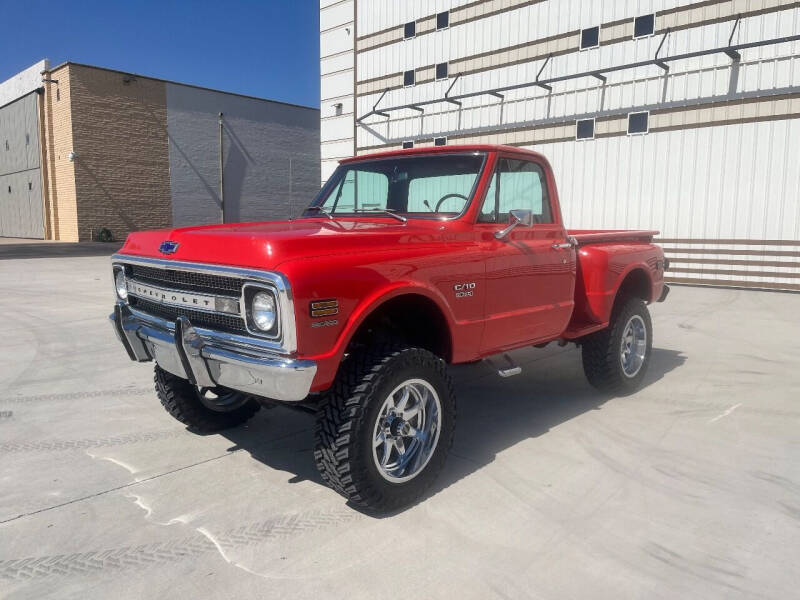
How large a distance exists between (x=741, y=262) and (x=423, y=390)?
12016 mm

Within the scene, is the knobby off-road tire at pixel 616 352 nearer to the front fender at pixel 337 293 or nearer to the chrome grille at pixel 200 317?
the front fender at pixel 337 293

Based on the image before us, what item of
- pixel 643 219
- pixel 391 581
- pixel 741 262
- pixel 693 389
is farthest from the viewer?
pixel 643 219

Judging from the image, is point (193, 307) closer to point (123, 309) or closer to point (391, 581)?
point (123, 309)

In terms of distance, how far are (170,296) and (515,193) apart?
2.37 meters

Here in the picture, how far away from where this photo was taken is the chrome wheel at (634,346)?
210 inches

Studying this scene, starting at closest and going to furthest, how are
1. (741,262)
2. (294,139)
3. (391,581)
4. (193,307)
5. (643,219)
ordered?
(391,581) → (193,307) → (741,262) → (643,219) → (294,139)

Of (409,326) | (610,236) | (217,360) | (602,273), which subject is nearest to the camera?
(217,360)

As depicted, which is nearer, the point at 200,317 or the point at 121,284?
the point at 200,317

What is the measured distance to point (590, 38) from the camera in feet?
48.2

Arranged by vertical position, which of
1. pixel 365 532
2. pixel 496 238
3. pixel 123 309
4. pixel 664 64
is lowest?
pixel 365 532

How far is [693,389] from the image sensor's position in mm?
5363

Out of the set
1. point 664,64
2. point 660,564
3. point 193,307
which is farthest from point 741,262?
point 193,307

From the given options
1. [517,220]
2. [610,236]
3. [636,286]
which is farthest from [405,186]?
[636,286]

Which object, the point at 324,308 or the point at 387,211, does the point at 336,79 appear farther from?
the point at 324,308
